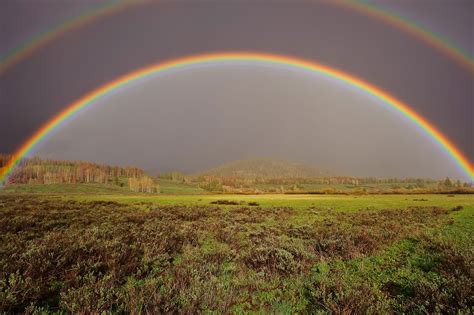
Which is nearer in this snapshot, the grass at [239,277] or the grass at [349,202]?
the grass at [239,277]

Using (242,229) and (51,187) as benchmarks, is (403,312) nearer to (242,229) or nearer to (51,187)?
(242,229)

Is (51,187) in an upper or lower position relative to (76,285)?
lower

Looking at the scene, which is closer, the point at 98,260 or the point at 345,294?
the point at 345,294

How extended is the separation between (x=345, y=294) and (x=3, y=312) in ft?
20.8

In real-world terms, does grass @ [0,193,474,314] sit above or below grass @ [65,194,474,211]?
above

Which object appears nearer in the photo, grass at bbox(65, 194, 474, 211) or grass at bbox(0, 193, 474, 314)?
grass at bbox(0, 193, 474, 314)

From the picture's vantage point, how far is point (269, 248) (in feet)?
28.3

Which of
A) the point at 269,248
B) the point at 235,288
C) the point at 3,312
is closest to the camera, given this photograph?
the point at 3,312

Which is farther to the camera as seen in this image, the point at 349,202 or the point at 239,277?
the point at 349,202

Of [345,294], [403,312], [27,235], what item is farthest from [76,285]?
[27,235]

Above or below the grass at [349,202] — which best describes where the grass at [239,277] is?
above

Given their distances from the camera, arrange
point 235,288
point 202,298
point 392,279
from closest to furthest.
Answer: point 202,298, point 235,288, point 392,279

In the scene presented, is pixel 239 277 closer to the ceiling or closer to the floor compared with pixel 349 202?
closer to the ceiling

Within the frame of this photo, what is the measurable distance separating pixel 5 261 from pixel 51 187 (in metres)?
186
